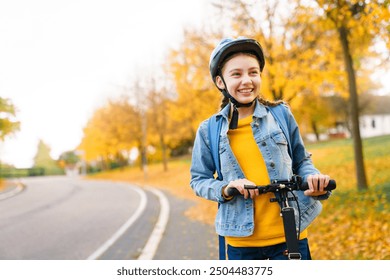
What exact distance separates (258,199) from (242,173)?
15 centimetres

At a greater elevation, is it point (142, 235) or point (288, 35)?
point (288, 35)

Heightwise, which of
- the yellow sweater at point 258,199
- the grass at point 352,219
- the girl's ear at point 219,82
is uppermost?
the girl's ear at point 219,82

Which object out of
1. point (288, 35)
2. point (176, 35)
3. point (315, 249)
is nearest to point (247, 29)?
point (288, 35)

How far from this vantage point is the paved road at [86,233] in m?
4.63

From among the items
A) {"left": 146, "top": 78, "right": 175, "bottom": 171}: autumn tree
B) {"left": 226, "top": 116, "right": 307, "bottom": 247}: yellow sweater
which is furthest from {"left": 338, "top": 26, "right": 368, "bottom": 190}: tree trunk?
{"left": 146, "top": 78, "right": 175, "bottom": 171}: autumn tree

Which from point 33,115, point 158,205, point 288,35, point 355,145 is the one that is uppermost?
point 288,35

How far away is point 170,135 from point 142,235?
16572 millimetres

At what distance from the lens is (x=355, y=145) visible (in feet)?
24.3

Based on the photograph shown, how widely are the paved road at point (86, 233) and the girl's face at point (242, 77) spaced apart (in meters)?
3.01

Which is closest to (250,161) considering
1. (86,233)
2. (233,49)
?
(233,49)

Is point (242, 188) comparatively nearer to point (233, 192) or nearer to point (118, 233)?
point (233, 192)

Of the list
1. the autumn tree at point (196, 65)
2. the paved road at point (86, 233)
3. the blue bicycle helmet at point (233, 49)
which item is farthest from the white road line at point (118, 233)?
the blue bicycle helmet at point (233, 49)

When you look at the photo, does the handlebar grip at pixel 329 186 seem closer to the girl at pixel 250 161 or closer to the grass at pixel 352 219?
the girl at pixel 250 161
